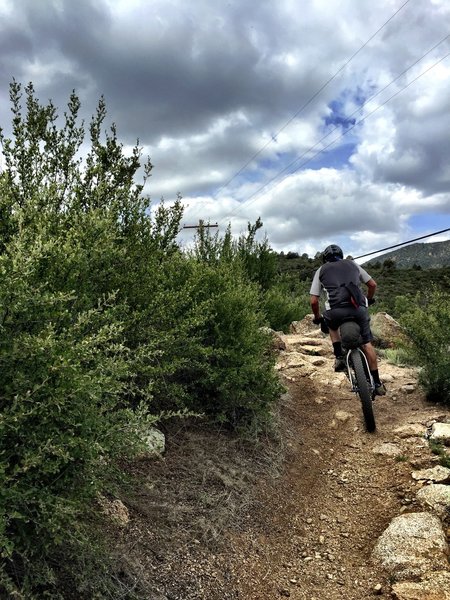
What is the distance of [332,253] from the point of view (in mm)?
6688

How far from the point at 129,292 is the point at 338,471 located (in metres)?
3.06

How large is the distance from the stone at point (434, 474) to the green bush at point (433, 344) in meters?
2.45

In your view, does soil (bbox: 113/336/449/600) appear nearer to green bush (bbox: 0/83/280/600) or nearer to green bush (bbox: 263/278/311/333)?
green bush (bbox: 0/83/280/600)

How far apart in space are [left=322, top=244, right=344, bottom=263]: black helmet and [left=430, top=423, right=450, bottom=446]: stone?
2529mm

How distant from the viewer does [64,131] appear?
5.56 metres

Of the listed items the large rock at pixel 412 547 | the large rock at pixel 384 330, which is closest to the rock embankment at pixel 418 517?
the large rock at pixel 412 547

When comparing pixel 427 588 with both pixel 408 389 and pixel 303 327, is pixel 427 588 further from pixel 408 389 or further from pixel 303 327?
pixel 303 327

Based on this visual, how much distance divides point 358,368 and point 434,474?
1579 mm

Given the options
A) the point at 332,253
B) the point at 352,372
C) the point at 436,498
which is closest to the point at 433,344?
the point at 352,372

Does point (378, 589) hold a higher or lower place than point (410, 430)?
lower

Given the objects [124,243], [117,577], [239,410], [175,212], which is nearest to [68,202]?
[124,243]

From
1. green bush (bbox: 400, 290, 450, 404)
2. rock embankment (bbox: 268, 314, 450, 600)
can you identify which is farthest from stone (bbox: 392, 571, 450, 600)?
green bush (bbox: 400, 290, 450, 404)

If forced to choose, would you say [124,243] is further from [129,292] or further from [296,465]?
[296,465]

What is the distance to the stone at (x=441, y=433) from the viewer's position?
5.52 metres
